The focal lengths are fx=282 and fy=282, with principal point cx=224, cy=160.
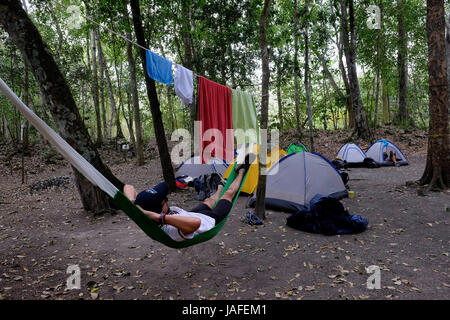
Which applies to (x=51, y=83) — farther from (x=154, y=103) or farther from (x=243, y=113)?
(x=243, y=113)

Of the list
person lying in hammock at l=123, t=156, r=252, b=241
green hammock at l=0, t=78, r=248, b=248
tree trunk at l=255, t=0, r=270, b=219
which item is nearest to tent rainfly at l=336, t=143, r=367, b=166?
tree trunk at l=255, t=0, r=270, b=219

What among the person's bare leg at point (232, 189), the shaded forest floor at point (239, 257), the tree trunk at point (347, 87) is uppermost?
the tree trunk at point (347, 87)

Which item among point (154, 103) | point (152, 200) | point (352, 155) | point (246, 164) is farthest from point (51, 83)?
point (352, 155)

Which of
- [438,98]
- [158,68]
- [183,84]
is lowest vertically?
[438,98]

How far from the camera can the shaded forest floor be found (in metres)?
2.40

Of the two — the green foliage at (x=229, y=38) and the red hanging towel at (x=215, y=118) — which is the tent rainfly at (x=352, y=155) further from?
the red hanging towel at (x=215, y=118)

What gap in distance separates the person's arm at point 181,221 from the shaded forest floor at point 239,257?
573 millimetres

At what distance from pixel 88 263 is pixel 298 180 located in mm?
3152

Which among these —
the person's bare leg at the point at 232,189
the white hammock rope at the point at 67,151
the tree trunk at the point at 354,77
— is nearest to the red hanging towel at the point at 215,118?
the person's bare leg at the point at 232,189

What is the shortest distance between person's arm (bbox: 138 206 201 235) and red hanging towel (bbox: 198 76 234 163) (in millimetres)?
3039

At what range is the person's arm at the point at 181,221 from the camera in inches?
88.2

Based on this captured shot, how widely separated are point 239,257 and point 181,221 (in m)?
1.06

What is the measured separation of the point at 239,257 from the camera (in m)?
3.02

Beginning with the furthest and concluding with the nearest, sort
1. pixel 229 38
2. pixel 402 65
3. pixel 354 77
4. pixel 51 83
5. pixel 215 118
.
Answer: pixel 402 65
pixel 354 77
pixel 229 38
pixel 215 118
pixel 51 83
